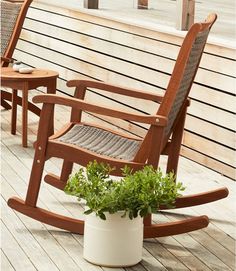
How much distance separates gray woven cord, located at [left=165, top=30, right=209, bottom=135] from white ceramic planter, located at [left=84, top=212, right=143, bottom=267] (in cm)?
58

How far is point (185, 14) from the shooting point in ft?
17.4

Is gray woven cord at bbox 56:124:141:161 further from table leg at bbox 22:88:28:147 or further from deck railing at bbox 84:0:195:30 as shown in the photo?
deck railing at bbox 84:0:195:30

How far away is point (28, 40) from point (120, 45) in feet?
6.31

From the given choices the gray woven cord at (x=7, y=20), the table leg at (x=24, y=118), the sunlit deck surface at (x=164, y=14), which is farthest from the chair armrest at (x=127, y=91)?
the gray woven cord at (x=7, y=20)

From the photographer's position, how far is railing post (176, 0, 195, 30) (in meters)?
5.29

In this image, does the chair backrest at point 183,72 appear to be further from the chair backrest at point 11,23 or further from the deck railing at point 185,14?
the chair backrest at point 11,23

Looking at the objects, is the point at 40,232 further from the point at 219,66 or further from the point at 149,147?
the point at 219,66

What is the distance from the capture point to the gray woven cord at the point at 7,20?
20.0 feet

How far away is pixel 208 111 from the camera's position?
5.02 metres

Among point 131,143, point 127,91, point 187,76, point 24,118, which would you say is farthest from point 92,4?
point 187,76

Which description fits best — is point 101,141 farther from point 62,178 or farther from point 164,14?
point 164,14

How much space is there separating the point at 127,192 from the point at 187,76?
0.69 metres

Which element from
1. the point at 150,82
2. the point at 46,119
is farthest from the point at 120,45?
the point at 46,119

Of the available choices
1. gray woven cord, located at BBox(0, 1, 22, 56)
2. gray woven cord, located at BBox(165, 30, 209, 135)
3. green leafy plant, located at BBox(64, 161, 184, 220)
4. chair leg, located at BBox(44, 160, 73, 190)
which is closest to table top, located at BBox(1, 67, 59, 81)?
gray woven cord, located at BBox(0, 1, 22, 56)
